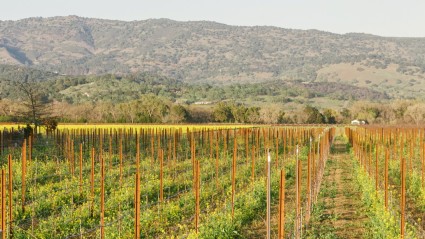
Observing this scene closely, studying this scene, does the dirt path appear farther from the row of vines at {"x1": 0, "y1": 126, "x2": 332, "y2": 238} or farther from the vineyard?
the row of vines at {"x1": 0, "y1": 126, "x2": 332, "y2": 238}

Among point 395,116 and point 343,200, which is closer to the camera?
point 343,200

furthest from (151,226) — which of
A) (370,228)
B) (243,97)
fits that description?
(243,97)

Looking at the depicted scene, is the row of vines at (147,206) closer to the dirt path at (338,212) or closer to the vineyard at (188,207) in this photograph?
the vineyard at (188,207)

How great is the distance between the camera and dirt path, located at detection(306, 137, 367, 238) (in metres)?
13.4

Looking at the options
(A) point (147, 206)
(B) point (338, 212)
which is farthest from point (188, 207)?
(B) point (338, 212)

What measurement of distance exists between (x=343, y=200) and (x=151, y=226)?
23.8 ft

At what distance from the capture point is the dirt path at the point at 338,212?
13.4 metres

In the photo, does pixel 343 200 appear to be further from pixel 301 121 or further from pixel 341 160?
pixel 301 121

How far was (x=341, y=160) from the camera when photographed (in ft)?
108

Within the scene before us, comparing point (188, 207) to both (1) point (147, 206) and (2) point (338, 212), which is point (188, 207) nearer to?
(1) point (147, 206)

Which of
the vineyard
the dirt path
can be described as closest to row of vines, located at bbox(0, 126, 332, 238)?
the vineyard

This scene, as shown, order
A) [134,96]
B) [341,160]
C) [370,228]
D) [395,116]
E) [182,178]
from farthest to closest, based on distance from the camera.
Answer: [134,96]
[395,116]
[341,160]
[182,178]
[370,228]

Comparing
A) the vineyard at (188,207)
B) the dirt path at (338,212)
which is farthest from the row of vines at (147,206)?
the dirt path at (338,212)

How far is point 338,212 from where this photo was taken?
1593 centimetres
